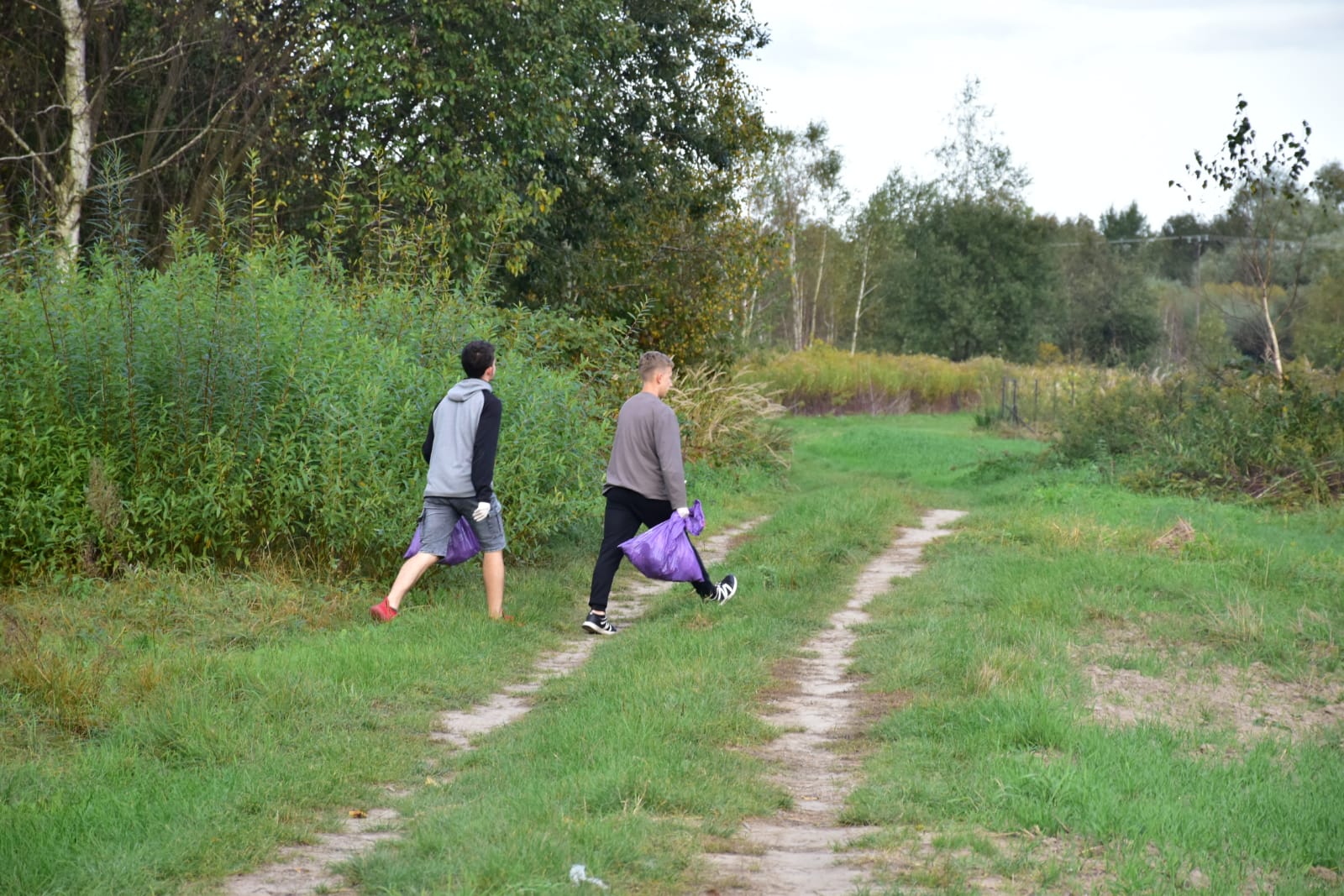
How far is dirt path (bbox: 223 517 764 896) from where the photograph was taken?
14.1ft

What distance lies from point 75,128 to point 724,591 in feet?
32.1

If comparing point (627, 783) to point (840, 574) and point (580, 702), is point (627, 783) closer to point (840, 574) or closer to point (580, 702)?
point (580, 702)

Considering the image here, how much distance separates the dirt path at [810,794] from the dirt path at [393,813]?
135 centimetres

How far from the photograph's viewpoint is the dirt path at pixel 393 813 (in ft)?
14.1

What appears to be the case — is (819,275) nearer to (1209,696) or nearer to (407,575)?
(407,575)

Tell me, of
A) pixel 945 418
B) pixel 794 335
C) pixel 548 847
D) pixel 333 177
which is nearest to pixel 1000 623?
pixel 548 847

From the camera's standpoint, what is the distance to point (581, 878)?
411 centimetres

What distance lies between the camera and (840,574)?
11453 millimetres

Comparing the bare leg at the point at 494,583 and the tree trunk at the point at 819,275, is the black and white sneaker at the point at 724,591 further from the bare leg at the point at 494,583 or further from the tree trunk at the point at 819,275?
the tree trunk at the point at 819,275

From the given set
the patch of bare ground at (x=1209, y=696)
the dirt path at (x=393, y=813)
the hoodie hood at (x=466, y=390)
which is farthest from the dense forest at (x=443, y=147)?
the patch of bare ground at (x=1209, y=696)

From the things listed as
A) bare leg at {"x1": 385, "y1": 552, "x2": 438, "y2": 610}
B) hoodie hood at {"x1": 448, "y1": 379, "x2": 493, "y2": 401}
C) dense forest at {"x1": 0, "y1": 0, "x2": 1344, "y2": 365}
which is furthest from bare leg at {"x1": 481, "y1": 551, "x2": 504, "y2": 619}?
dense forest at {"x1": 0, "y1": 0, "x2": 1344, "y2": 365}

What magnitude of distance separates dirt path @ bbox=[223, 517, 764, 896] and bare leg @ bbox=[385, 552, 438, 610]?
1.11 meters

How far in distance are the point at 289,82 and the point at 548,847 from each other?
14182 millimetres

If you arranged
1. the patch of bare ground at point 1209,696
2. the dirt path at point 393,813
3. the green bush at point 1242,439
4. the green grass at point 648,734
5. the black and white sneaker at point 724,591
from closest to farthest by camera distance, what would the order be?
the dirt path at point 393,813, the green grass at point 648,734, the patch of bare ground at point 1209,696, the black and white sneaker at point 724,591, the green bush at point 1242,439
